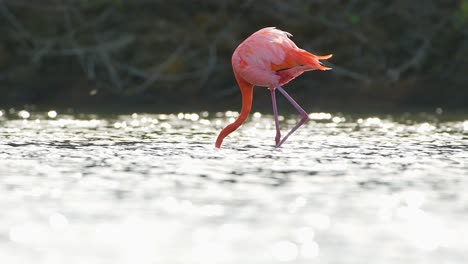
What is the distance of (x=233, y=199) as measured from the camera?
25.2 feet

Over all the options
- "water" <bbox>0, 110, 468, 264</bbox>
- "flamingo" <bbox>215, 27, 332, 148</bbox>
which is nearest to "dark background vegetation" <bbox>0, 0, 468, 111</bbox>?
"water" <bbox>0, 110, 468, 264</bbox>

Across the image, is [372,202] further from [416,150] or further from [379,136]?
[379,136]

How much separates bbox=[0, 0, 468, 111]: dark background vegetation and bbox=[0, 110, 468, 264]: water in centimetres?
1136

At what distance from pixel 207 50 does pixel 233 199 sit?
18.3m

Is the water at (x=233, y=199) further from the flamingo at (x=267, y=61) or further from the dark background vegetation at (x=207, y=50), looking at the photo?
the dark background vegetation at (x=207, y=50)

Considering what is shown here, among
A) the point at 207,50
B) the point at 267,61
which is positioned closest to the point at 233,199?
the point at 267,61

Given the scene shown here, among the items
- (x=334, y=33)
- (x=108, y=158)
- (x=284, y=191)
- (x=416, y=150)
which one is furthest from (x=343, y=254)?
(x=334, y=33)

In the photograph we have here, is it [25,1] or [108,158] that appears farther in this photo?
[25,1]

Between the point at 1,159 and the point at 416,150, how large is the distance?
4.26 meters

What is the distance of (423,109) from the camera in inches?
891

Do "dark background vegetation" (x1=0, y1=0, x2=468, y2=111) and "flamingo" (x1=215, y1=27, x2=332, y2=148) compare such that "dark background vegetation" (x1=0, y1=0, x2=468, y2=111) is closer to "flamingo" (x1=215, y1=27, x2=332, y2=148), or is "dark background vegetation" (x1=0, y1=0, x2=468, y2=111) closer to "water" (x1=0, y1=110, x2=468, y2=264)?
"water" (x1=0, y1=110, x2=468, y2=264)

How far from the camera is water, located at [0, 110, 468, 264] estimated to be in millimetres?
5742

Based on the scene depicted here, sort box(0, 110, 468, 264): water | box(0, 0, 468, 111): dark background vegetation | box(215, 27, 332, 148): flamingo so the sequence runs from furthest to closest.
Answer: box(0, 0, 468, 111): dark background vegetation, box(215, 27, 332, 148): flamingo, box(0, 110, 468, 264): water

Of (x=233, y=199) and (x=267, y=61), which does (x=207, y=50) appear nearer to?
(x=267, y=61)
